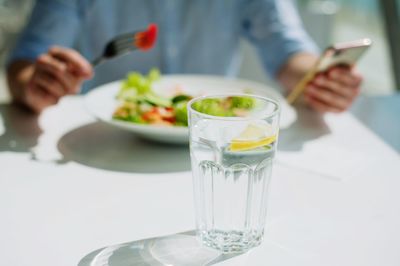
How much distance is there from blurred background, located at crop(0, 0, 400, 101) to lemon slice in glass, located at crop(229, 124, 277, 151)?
809mm

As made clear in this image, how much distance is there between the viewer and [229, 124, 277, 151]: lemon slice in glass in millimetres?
552

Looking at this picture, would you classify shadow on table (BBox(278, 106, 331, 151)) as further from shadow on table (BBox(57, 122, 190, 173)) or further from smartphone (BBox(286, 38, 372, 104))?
shadow on table (BBox(57, 122, 190, 173))

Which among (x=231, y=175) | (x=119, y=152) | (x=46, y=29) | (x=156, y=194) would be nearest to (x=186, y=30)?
(x=46, y=29)

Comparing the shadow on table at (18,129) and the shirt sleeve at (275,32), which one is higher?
the shirt sleeve at (275,32)

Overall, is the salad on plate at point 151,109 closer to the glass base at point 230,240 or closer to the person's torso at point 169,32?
the glass base at point 230,240

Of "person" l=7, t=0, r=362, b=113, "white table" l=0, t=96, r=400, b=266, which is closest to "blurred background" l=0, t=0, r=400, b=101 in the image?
"person" l=7, t=0, r=362, b=113

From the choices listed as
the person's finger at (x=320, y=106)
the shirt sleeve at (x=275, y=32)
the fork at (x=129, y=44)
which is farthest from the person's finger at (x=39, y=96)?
the shirt sleeve at (x=275, y=32)

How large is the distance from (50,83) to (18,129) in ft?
0.33

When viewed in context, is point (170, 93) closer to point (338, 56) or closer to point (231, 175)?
point (338, 56)

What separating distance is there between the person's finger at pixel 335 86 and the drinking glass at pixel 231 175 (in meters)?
0.50

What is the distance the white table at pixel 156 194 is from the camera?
586mm

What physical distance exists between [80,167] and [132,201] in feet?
0.49

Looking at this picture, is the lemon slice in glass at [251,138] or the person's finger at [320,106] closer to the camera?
the lemon slice in glass at [251,138]

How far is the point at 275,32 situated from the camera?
1.47 meters
